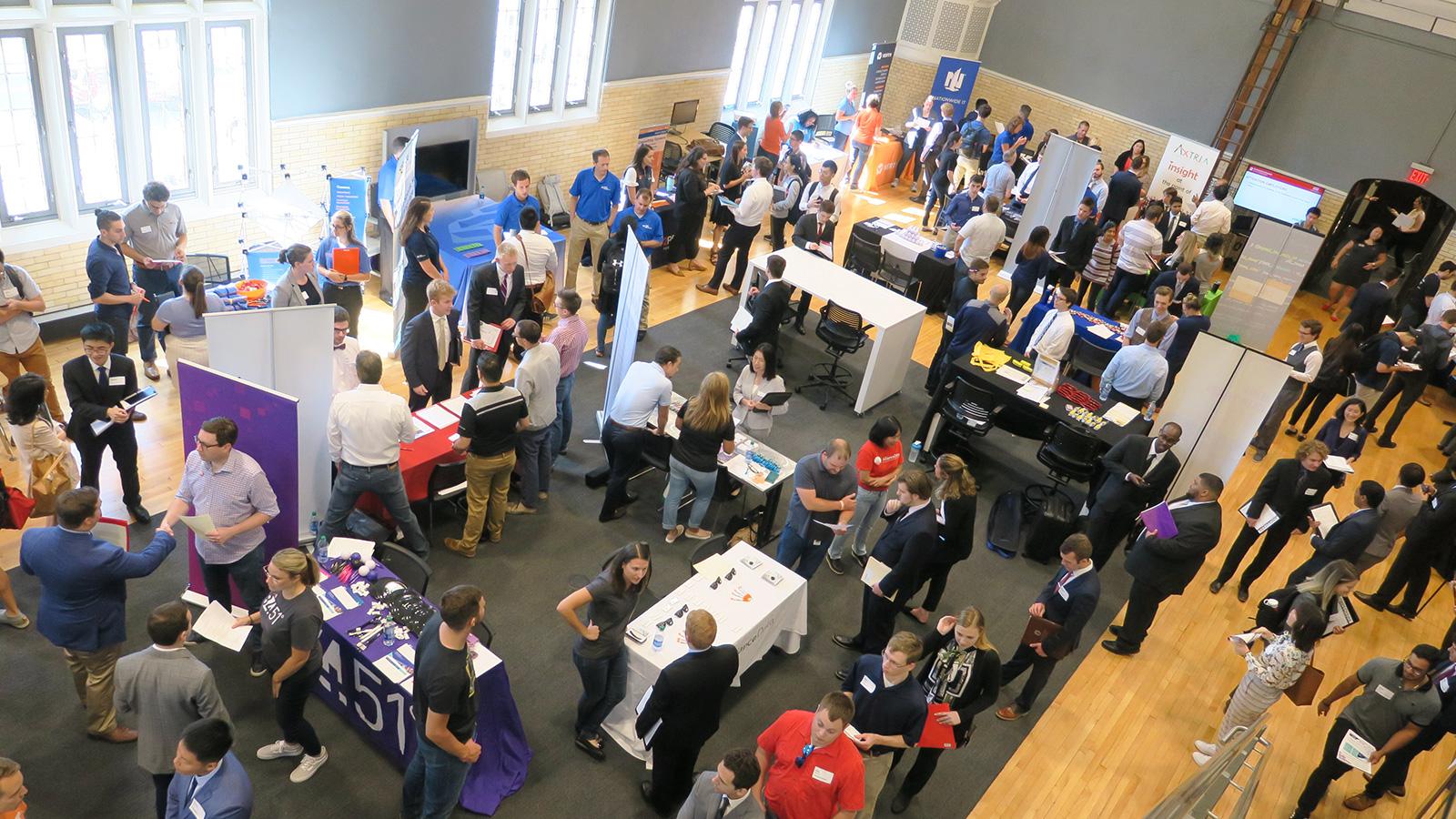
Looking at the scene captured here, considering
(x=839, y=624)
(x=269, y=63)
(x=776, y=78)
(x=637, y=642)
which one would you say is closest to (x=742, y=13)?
(x=776, y=78)

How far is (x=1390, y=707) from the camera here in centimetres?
536

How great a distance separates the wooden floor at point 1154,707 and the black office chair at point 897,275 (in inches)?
166

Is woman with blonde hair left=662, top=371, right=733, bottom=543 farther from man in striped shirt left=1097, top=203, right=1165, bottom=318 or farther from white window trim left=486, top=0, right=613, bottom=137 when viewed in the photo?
man in striped shirt left=1097, top=203, right=1165, bottom=318

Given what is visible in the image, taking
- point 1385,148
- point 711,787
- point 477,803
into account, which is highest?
point 1385,148

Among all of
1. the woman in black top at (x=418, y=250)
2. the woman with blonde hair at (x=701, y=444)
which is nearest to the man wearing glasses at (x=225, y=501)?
the woman with blonde hair at (x=701, y=444)

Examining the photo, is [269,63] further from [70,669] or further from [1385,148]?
[1385,148]

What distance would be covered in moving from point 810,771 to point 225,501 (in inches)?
124

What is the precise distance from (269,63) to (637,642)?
655 centimetres

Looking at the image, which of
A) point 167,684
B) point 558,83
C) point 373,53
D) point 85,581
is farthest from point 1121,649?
point 558,83

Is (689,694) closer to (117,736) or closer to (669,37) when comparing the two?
(117,736)

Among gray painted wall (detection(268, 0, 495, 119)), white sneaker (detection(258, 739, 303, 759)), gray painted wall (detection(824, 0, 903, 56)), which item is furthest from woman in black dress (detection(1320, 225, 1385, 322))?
white sneaker (detection(258, 739, 303, 759))

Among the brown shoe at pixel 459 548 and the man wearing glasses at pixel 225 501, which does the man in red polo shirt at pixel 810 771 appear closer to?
the man wearing glasses at pixel 225 501

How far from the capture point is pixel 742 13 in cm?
1440

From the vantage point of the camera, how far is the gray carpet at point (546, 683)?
184 inches
